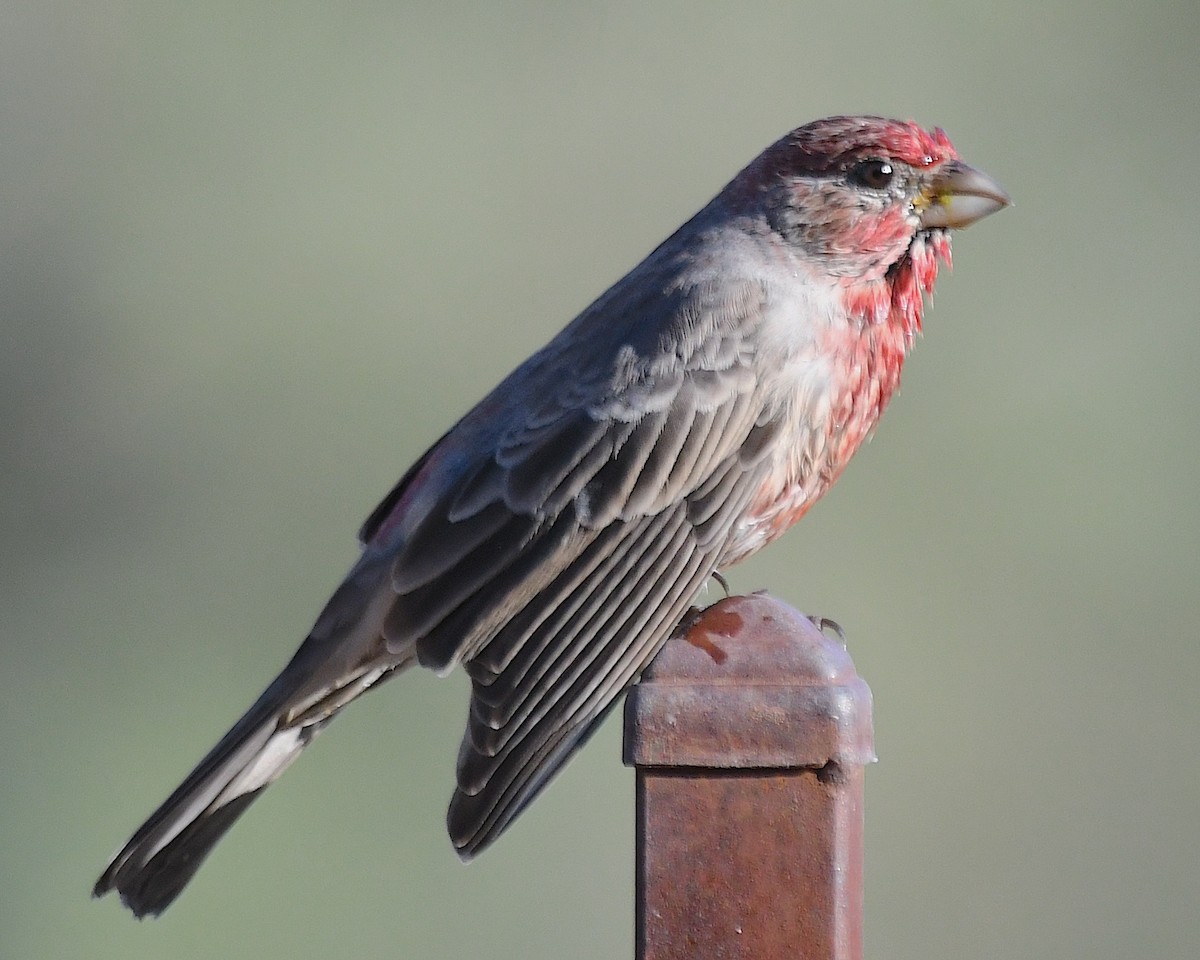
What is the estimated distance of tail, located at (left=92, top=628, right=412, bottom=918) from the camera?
147 inches

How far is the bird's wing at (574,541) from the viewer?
134 inches

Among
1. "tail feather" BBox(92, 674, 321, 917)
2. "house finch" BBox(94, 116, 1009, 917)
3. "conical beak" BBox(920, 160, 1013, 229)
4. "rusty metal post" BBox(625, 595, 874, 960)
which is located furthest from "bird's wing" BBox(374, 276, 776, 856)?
"rusty metal post" BBox(625, 595, 874, 960)

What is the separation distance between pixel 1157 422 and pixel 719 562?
5.31 metres

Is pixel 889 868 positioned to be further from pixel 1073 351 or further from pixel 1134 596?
pixel 1073 351

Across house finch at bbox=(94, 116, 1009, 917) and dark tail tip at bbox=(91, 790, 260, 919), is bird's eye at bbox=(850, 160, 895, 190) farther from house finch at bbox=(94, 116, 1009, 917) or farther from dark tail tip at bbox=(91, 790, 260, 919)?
dark tail tip at bbox=(91, 790, 260, 919)

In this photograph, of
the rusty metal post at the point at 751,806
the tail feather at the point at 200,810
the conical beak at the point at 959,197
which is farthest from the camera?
the conical beak at the point at 959,197

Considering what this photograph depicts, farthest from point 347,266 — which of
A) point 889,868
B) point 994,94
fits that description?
point 889,868

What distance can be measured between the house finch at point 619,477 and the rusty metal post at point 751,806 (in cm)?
70

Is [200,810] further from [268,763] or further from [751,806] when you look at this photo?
[751,806]

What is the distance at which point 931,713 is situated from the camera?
731 centimetres

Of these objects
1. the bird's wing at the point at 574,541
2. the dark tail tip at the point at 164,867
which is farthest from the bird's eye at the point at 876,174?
the dark tail tip at the point at 164,867

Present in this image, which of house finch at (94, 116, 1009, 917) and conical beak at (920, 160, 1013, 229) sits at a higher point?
conical beak at (920, 160, 1013, 229)

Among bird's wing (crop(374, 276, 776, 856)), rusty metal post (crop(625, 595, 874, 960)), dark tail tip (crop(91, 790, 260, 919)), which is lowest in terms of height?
dark tail tip (crop(91, 790, 260, 919))

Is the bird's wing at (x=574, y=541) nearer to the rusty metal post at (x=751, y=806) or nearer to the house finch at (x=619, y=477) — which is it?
the house finch at (x=619, y=477)
